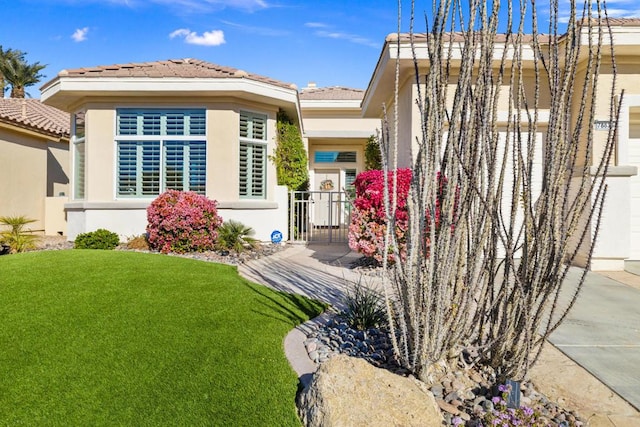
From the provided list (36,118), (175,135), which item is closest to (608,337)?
(175,135)

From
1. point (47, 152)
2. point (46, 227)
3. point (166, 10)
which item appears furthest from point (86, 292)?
point (166, 10)

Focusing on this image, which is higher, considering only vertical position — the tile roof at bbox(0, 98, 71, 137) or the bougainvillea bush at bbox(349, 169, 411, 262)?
the tile roof at bbox(0, 98, 71, 137)

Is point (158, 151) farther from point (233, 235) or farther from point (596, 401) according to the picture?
point (596, 401)

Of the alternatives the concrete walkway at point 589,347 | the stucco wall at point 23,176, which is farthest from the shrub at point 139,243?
the stucco wall at point 23,176

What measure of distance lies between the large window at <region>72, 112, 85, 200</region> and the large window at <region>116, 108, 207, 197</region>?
1.80 meters

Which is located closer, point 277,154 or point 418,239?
point 418,239

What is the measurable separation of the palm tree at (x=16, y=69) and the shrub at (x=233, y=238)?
2453 cm

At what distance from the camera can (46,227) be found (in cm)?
1372

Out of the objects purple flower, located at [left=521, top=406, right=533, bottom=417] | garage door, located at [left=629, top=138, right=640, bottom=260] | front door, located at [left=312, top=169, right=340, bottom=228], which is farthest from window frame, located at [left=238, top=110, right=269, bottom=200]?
purple flower, located at [left=521, top=406, right=533, bottom=417]

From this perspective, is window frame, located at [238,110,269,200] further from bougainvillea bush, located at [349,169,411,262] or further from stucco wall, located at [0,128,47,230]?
stucco wall, located at [0,128,47,230]

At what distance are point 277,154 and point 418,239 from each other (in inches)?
366

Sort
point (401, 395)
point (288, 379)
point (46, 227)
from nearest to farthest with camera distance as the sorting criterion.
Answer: point (401, 395)
point (288, 379)
point (46, 227)

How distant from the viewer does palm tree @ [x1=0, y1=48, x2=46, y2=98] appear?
25.2m

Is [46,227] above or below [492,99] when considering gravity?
below
